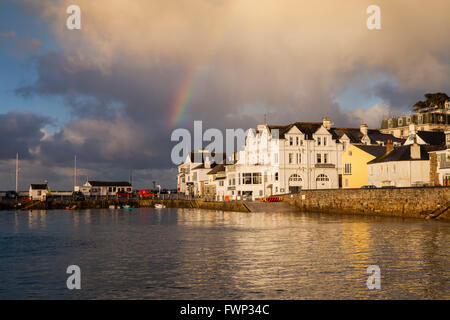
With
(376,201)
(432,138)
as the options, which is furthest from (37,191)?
(376,201)

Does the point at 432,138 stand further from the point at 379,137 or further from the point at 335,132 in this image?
the point at 335,132

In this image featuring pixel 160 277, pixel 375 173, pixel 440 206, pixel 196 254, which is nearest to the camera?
pixel 160 277

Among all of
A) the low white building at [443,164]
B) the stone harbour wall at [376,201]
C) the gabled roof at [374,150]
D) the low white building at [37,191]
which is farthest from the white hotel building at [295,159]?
the low white building at [37,191]

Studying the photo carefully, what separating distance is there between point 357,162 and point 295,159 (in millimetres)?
12694

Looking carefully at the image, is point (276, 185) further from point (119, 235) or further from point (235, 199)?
point (119, 235)

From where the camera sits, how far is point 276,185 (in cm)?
9112

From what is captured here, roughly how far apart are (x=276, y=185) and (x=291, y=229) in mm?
44920

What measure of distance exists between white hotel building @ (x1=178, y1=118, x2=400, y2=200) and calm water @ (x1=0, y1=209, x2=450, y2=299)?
4878 centimetres

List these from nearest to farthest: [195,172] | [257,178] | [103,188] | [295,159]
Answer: [295,159]
[257,178]
[195,172]
[103,188]

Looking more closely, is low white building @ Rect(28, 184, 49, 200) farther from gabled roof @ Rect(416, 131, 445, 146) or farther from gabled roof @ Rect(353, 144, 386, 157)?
gabled roof @ Rect(416, 131, 445, 146)

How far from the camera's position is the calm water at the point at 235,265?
19.6 m

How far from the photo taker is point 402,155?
7138cm

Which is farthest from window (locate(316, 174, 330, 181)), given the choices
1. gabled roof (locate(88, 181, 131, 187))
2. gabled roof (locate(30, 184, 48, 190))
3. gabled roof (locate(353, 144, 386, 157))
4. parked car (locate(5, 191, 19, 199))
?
parked car (locate(5, 191, 19, 199))

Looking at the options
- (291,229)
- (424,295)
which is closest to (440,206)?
(291,229)
